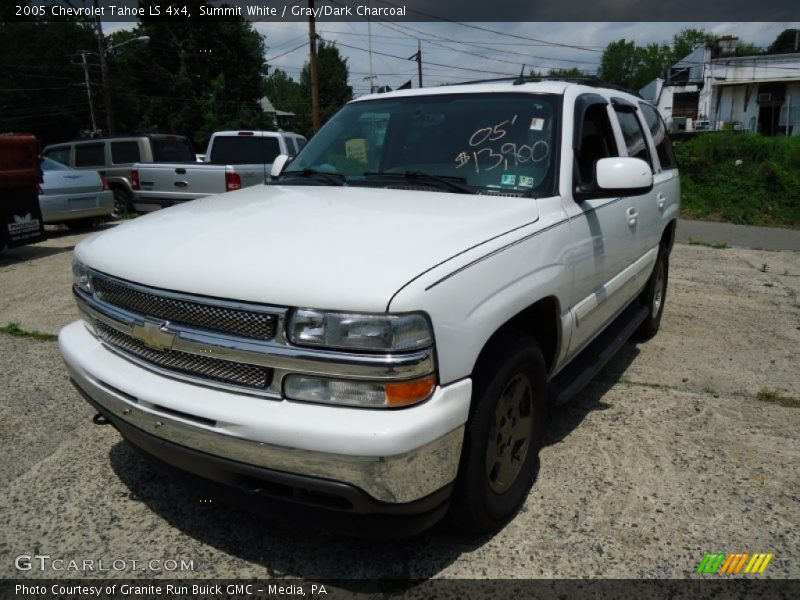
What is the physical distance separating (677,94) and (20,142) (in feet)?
137

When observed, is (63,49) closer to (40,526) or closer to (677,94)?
(677,94)

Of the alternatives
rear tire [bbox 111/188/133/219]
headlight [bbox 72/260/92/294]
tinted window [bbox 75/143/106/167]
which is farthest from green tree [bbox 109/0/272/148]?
headlight [bbox 72/260/92/294]

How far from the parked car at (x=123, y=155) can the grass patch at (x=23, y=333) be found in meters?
8.49

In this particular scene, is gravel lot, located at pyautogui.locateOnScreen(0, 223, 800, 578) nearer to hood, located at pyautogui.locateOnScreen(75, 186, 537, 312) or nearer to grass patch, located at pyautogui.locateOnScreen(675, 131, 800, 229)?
hood, located at pyautogui.locateOnScreen(75, 186, 537, 312)

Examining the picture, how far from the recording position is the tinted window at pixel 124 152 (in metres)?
13.2

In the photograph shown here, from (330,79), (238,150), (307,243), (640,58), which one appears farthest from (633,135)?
(640,58)

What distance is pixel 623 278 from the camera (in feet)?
12.1

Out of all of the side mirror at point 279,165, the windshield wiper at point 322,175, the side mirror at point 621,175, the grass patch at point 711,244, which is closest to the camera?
the side mirror at point 621,175

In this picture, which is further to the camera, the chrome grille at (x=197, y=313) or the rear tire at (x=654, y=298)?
the rear tire at (x=654, y=298)

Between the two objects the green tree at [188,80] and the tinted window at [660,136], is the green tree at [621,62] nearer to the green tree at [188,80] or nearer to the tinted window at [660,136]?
the green tree at [188,80]

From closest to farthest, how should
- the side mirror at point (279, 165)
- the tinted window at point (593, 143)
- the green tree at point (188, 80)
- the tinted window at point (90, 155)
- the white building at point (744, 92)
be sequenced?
1. the tinted window at point (593, 143)
2. the side mirror at point (279, 165)
3. the tinted window at point (90, 155)
4. the white building at point (744, 92)
5. the green tree at point (188, 80)


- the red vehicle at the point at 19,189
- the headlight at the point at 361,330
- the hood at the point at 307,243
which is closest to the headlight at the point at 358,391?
the headlight at the point at 361,330

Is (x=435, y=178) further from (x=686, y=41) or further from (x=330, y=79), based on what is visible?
(x=686, y=41)

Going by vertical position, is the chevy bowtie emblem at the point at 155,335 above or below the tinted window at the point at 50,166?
below
